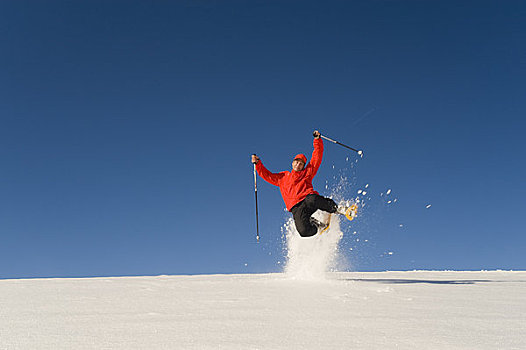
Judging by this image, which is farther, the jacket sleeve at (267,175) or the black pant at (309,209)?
the jacket sleeve at (267,175)

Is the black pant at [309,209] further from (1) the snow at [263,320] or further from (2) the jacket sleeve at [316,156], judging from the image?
(1) the snow at [263,320]

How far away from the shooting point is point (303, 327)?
2871 mm

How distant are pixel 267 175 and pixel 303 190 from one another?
873 millimetres

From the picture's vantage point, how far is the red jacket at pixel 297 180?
25.6 feet

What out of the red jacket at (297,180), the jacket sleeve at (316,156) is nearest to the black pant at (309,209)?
the red jacket at (297,180)

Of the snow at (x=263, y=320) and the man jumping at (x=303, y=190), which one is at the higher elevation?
the man jumping at (x=303, y=190)

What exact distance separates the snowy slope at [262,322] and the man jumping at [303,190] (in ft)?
9.69

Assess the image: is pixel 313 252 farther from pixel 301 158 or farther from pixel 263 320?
pixel 263 320

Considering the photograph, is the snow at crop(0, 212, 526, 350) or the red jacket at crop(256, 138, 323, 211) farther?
the red jacket at crop(256, 138, 323, 211)

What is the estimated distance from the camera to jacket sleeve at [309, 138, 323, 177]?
7.93 m

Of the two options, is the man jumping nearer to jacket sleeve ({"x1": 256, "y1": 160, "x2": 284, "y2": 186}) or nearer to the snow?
jacket sleeve ({"x1": 256, "y1": 160, "x2": 284, "y2": 186})

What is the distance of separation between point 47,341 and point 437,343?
2376 mm

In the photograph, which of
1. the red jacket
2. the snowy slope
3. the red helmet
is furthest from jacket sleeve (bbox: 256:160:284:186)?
the snowy slope

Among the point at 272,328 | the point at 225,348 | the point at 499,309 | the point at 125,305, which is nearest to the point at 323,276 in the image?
the point at 499,309
